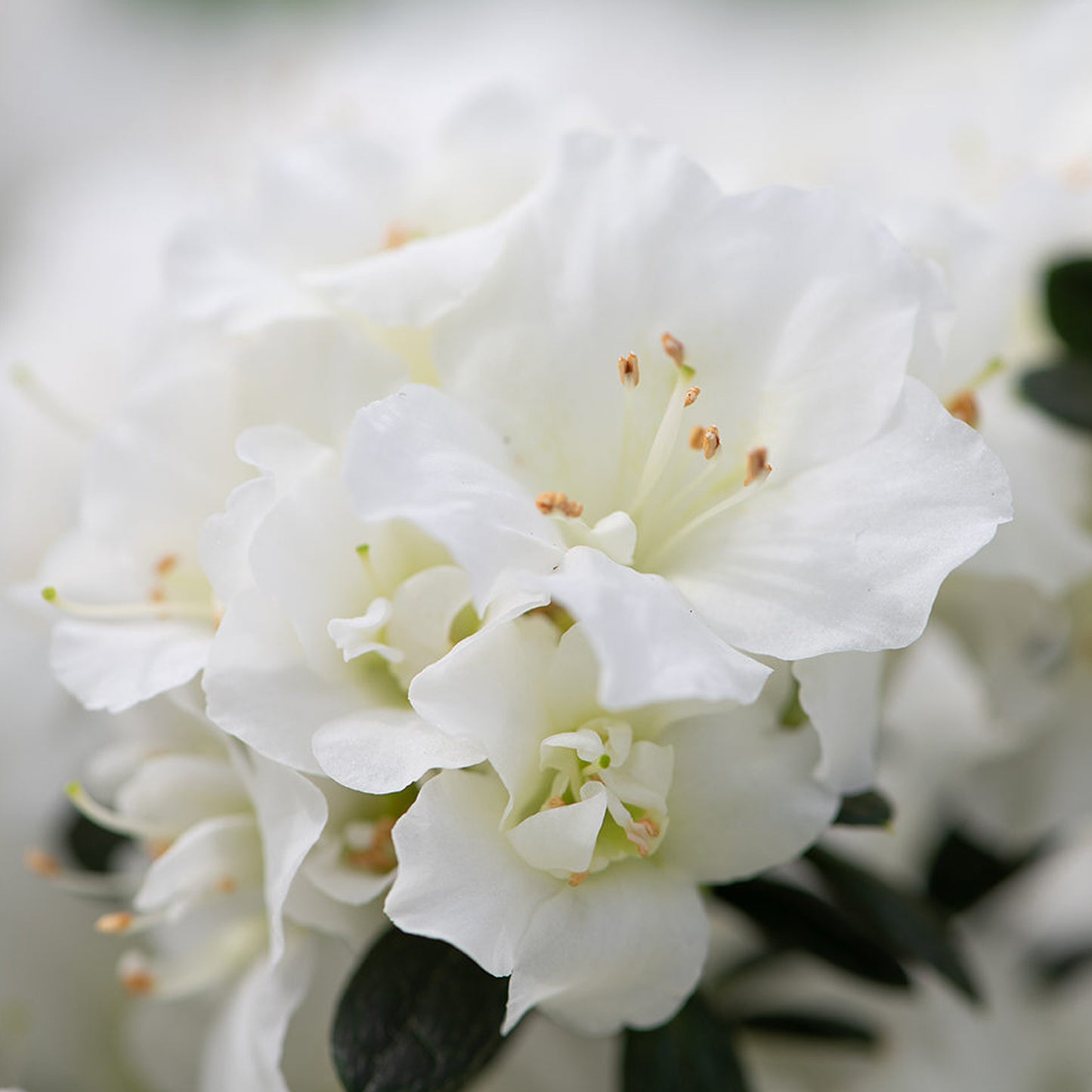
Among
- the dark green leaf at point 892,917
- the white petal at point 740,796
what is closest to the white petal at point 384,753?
the white petal at point 740,796

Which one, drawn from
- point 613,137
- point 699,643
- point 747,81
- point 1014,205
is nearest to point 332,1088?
point 699,643

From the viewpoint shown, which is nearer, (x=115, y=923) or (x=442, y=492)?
(x=442, y=492)

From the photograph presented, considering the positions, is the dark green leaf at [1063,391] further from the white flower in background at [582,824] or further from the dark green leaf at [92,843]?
the dark green leaf at [92,843]

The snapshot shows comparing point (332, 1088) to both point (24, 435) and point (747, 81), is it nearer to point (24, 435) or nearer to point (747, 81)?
point (24, 435)

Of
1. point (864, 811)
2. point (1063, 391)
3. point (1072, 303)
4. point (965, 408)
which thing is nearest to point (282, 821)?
point (864, 811)

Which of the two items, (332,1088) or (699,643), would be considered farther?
(332,1088)

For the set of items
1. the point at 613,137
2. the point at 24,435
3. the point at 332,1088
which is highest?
the point at 613,137

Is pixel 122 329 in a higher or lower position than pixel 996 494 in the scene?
lower

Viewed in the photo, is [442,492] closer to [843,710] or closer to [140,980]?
[843,710]
